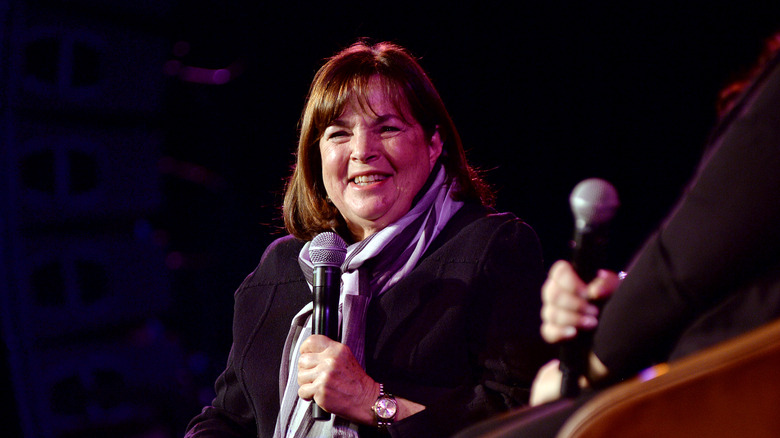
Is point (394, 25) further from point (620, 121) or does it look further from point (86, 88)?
point (86, 88)

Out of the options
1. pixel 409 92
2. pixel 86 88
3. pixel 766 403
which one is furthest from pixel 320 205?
pixel 766 403

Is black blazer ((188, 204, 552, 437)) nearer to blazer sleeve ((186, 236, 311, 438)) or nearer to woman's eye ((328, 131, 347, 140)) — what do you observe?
blazer sleeve ((186, 236, 311, 438))

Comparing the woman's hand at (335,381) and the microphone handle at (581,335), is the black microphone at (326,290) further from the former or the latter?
the microphone handle at (581,335)

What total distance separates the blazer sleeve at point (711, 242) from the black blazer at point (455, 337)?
0.93m

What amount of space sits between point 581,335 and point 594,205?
0.21 meters

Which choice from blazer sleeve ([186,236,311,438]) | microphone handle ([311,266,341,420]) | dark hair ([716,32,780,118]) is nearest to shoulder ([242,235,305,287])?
blazer sleeve ([186,236,311,438])

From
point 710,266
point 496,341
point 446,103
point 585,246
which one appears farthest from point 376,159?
point 446,103

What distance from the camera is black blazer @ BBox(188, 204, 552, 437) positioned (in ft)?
5.93

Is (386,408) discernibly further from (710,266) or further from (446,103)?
(446,103)

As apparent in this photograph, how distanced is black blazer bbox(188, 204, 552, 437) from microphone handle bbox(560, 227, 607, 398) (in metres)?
0.74

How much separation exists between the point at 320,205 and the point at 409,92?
1.72ft

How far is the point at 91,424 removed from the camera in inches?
122

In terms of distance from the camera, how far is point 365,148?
2137mm

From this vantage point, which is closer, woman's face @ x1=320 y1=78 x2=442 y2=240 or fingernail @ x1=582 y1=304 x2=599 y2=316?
fingernail @ x1=582 y1=304 x2=599 y2=316
